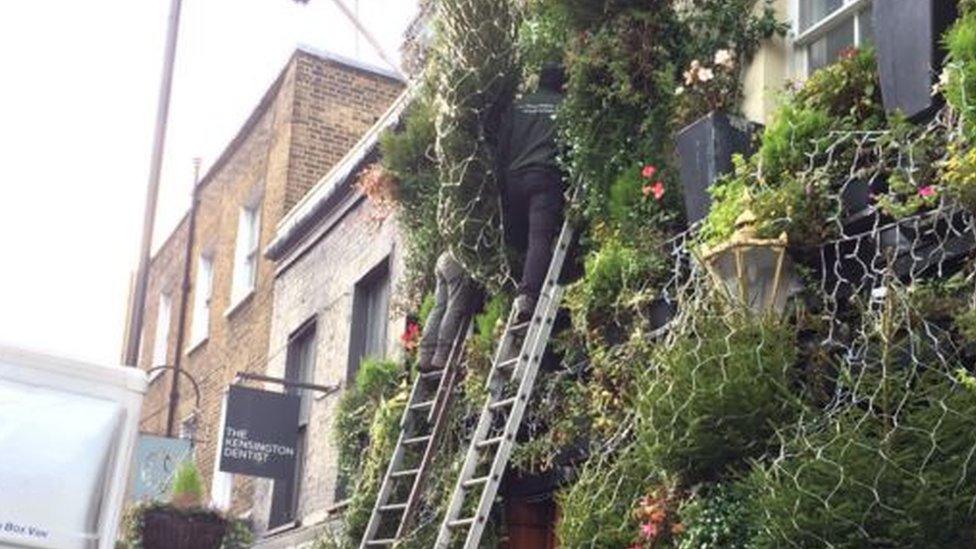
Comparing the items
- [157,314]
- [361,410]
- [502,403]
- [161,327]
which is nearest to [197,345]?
[161,327]

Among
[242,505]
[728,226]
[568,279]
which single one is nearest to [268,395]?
[242,505]

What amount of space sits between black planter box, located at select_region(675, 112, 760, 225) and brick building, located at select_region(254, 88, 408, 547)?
471 cm

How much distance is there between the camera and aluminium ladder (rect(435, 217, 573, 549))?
29.8 feet

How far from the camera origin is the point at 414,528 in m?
10.3

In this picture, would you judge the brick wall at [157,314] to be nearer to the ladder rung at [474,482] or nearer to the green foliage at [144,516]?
the green foliage at [144,516]

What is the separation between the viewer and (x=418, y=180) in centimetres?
1154

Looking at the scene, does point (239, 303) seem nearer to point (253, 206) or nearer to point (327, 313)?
point (253, 206)

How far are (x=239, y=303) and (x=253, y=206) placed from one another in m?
1.50

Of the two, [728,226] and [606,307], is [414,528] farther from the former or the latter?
[728,226]

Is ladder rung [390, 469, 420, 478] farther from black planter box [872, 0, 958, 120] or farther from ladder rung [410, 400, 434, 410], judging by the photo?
black planter box [872, 0, 958, 120]

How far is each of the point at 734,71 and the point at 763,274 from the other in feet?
6.88

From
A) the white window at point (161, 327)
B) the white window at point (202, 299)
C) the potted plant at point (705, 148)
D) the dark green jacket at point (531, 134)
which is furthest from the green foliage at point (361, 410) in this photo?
the white window at point (161, 327)

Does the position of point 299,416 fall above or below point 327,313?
below

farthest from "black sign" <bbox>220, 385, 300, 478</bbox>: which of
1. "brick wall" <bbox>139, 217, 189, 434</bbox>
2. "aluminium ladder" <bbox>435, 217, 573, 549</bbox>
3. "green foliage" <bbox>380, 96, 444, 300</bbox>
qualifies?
"brick wall" <bbox>139, 217, 189, 434</bbox>
